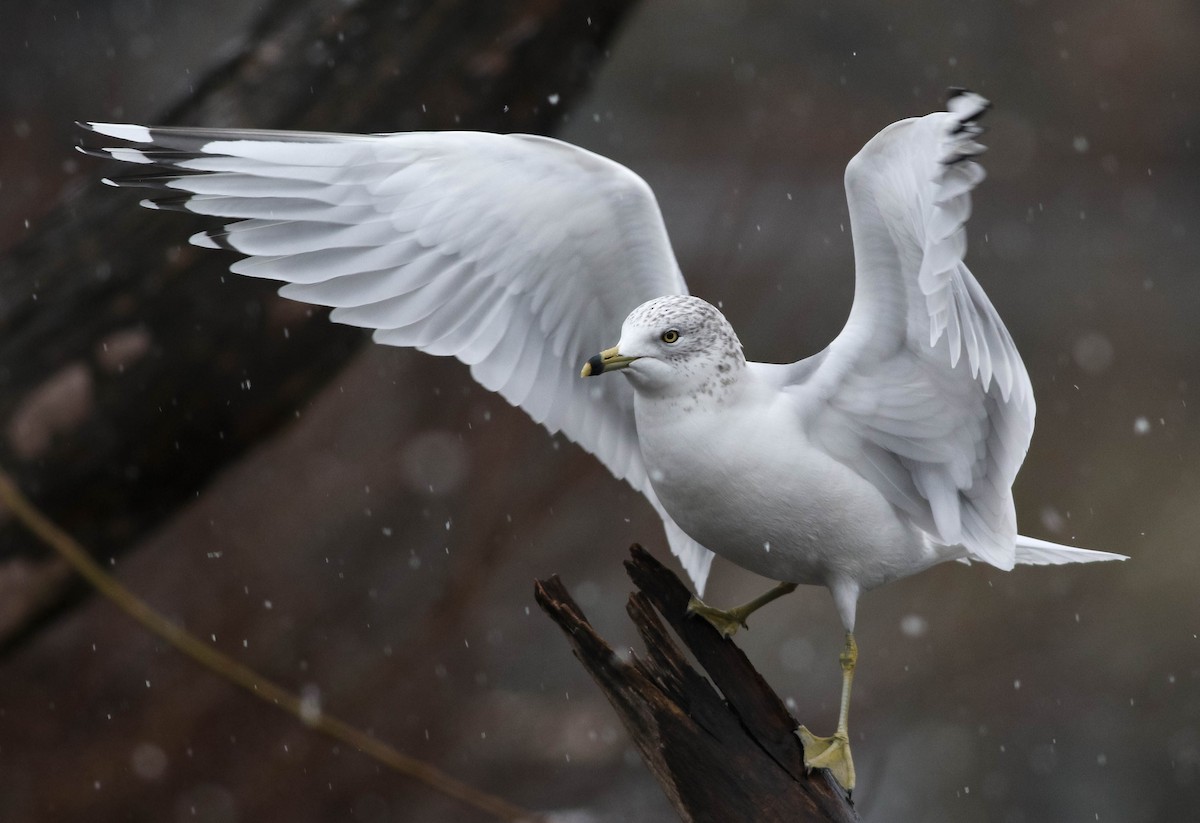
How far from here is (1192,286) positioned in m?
4.37

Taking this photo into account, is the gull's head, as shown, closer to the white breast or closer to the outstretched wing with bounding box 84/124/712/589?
the white breast

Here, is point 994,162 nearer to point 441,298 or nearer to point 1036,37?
point 1036,37

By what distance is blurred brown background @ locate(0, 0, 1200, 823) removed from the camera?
9.20 feet

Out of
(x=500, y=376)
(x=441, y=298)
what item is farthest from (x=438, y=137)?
(x=500, y=376)

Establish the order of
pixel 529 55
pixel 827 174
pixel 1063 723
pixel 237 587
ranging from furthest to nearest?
pixel 1063 723
pixel 827 174
pixel 237 587
pixel 529 55

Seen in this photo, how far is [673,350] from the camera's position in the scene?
164 cm

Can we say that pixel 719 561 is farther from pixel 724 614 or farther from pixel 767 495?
pixel 767 495

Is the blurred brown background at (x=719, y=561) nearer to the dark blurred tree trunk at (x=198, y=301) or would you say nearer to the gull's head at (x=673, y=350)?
the dark blurred tree trunk at (x=198, y=301)

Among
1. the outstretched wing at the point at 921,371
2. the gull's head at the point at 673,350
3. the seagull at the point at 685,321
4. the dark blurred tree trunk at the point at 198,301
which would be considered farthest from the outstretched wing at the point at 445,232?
the dark blurred tree trunk at the point at 198,301

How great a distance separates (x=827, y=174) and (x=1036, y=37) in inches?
46.2

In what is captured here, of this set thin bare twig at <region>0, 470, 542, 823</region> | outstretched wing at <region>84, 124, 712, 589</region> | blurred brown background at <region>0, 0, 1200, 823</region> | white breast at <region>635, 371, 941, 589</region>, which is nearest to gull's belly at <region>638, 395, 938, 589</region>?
white breast at <region>635, 371, 941, 589</region>

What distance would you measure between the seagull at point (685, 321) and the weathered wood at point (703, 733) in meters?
A: 0.04

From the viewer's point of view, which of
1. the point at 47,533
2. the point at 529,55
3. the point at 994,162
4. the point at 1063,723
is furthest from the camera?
the point at 994,162

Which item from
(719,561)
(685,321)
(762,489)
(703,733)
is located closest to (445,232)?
(685,321)
